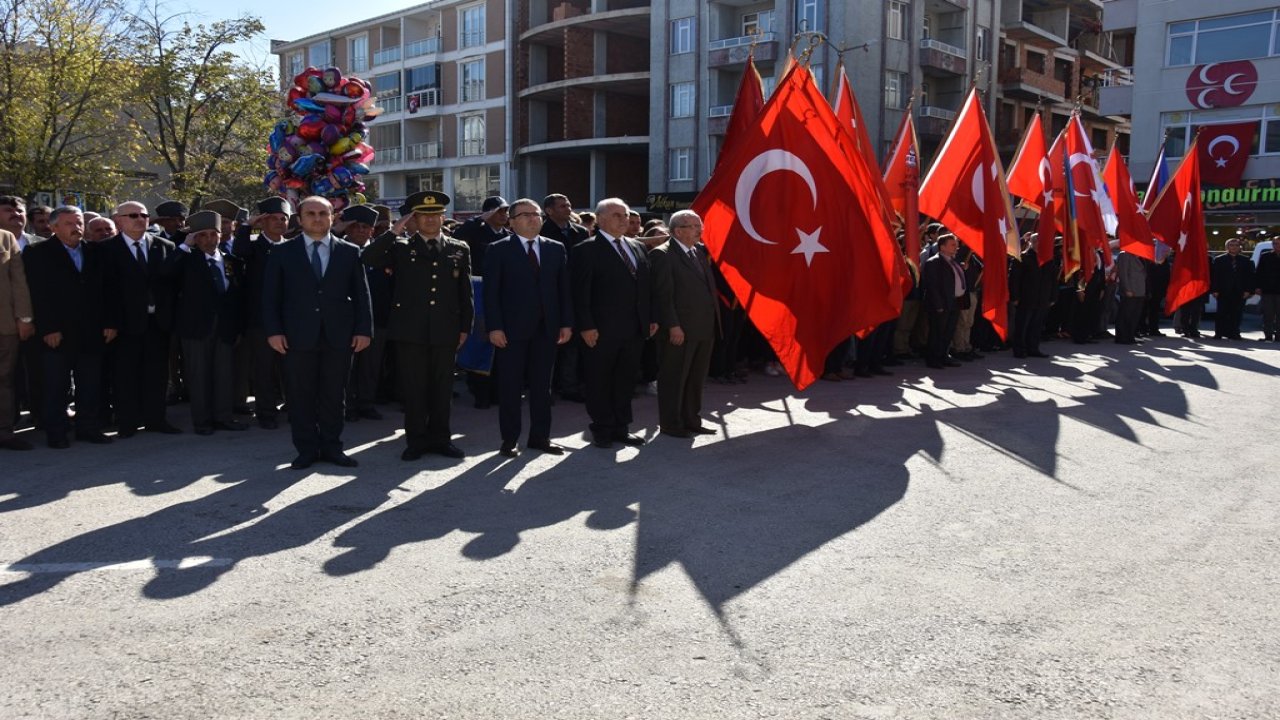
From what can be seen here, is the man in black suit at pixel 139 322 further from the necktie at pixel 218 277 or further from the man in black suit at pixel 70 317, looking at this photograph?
the necktie at pixel 218 277

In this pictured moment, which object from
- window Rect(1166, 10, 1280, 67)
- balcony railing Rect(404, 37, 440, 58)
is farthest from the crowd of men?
→ balcony railing Rect(404, 37, 440, 58)

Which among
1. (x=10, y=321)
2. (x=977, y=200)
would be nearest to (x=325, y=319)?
(x=10, y=321)

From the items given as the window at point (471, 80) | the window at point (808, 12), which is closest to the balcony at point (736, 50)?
the window at point (808, 12)

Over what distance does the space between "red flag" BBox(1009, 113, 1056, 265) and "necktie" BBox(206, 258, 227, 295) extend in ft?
33.3

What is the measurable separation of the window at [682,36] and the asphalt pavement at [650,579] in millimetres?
35509

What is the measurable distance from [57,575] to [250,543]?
35.1 inches

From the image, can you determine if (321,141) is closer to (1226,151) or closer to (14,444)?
(14,444)

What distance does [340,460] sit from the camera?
7180mm

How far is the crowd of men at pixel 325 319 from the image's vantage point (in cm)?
725

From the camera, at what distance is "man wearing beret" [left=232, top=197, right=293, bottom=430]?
8.75 m

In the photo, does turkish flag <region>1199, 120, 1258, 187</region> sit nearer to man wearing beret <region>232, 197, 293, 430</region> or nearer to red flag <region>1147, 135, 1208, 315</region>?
red flag <region>1147, 135, 1208, 315</region>

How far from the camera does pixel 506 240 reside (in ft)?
25.4

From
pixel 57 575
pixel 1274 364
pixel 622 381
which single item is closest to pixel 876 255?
pixel 622 381

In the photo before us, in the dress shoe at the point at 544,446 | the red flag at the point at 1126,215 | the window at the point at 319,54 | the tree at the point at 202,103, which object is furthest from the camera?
the window at the point at 319,54
